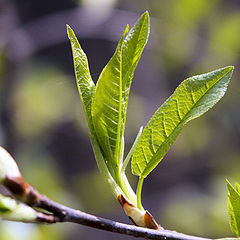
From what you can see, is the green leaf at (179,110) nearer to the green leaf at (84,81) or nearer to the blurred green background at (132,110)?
the green leaf at (84,81)

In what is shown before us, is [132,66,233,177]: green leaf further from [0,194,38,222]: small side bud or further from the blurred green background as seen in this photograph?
the blurred green background

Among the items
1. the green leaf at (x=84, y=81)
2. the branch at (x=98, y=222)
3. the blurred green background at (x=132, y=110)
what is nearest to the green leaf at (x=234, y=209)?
the branch at (x=98, y=222)

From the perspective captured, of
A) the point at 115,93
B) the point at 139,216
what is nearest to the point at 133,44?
the point at 115,93

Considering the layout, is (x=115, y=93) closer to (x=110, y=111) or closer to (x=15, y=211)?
(x=110, y=111)

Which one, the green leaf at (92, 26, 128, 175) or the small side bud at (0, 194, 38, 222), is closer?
the small side bud at (0, 194, 38, 222)

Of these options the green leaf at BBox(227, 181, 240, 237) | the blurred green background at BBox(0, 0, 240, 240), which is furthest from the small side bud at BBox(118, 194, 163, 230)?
the blurred green background at BBox(0, 0, 240, 240)

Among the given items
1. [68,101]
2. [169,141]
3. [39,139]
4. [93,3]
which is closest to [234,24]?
[93,3]

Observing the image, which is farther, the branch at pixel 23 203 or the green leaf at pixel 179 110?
the green leaf at pixel 179 110
